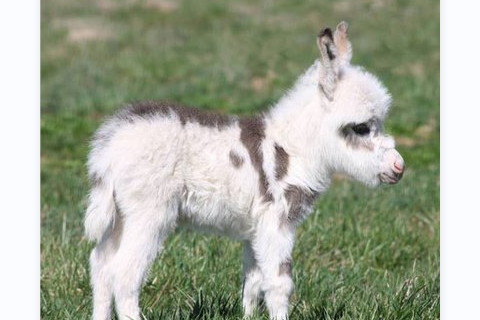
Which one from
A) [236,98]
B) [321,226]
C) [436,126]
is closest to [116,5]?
[236,98]

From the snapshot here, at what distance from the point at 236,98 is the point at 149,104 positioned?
31.5ft

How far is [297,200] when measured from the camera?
21.1 ft

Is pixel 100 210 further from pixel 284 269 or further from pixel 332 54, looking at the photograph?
pixel 332 54

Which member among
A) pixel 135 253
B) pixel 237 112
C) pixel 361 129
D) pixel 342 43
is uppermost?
pixel 342 43

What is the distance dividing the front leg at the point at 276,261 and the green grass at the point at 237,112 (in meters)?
0.33

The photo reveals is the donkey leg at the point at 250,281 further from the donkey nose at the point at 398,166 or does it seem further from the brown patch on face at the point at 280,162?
the donkey nose at the point at 398,166

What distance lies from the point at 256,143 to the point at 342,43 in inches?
29.5

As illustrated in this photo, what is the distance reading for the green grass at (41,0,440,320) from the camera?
24.7ft

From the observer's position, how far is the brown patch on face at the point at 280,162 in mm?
6441
